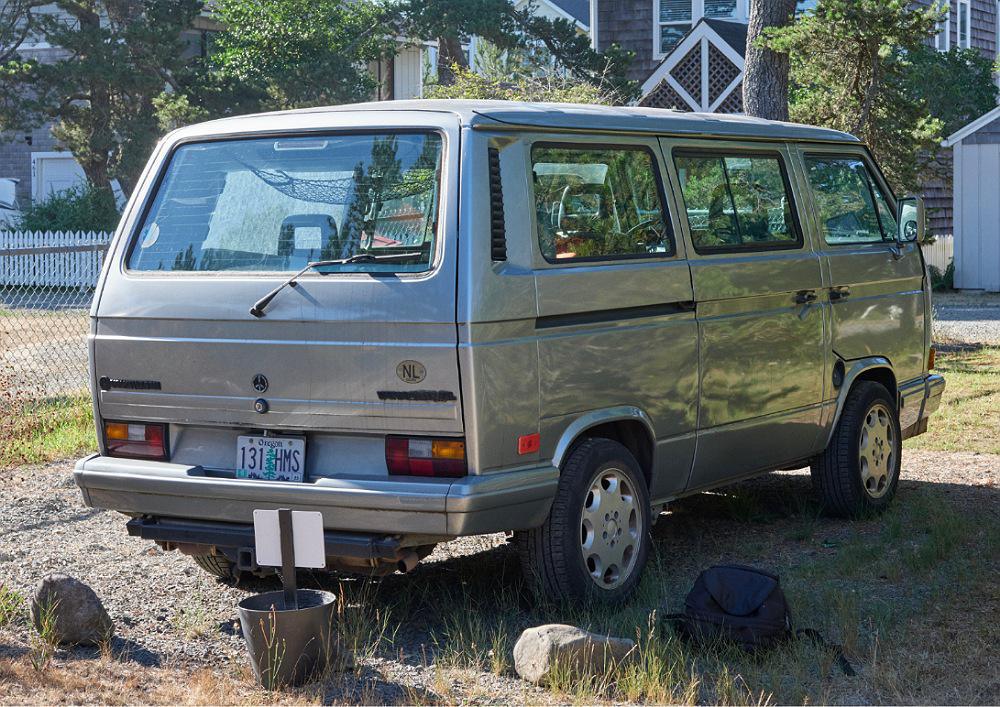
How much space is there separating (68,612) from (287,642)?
41.6 inches

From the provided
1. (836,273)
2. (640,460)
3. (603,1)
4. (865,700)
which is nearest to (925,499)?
(836,273)

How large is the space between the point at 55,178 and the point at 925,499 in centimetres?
3028

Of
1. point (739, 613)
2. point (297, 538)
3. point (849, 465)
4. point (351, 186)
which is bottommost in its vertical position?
point (739, 613)

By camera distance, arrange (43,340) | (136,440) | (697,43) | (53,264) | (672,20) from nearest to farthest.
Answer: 1. (136,440)
2. (43,340)
3. (53,264)
4. (697,43)
5. (672,20)

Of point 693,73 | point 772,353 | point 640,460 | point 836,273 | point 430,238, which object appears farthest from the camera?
point 693,73

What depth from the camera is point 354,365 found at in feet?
16.7

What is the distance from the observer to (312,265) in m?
5.22

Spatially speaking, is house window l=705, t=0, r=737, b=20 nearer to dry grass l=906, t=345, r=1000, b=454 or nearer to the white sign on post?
dry grass l=906, t=345, r=1000, b=454

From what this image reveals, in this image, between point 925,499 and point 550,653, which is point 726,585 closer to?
point 550,653

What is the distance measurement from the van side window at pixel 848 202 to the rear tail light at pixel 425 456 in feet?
10.1

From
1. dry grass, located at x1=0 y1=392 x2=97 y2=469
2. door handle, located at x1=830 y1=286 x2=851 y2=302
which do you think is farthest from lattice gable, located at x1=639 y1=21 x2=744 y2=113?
door handle, located at x1=830 y1=286 x2=851 y2=302

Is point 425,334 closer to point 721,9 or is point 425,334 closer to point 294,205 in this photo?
point 294,205

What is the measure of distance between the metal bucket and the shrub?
79.7 feet

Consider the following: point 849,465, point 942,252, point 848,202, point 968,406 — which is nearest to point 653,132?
point 848,202
